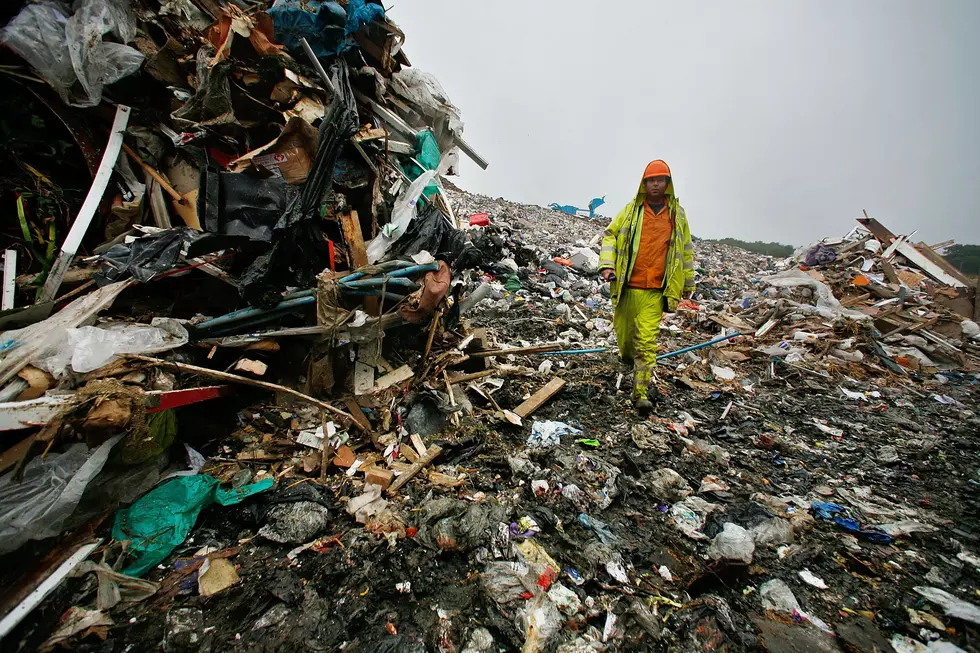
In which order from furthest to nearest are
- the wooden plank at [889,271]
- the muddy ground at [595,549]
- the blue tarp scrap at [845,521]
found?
1. the wooden plank at [889,271]
2. the blue tarp scrap at [845,521]
3. the muddy ground at [595,549]

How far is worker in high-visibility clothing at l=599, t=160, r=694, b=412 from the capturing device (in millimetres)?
3246

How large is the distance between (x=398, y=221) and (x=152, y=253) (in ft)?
6.13

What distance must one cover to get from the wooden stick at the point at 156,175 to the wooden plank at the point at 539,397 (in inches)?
138

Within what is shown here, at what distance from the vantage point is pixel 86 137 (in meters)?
3.12

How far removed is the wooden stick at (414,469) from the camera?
225 centimetres

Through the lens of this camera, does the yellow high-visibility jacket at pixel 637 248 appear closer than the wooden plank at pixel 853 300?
Yes

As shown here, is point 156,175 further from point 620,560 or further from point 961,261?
point 961,261

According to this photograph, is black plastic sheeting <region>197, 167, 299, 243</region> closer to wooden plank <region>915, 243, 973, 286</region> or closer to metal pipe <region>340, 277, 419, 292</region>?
metal pipe <region>340, 277, 419, 292</region>

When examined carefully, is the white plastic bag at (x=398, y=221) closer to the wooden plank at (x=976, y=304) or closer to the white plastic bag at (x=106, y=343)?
the white plastic bag at (x=106, y=343)

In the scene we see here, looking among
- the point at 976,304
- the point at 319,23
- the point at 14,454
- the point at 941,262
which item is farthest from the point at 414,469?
the point at 941,262

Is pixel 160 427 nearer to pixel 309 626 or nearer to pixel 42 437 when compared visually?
pixel 42 437

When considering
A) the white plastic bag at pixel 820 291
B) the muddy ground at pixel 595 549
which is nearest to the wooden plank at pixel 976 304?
the white plastic bag at pixel 820 291

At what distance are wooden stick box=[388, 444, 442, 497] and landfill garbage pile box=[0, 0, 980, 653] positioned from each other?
13mm

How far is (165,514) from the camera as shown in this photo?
191cm
